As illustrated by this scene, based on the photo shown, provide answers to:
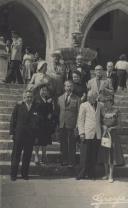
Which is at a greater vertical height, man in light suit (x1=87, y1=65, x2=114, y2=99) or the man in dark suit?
man in light suit (x1=87, y1=65, x2=114, y2=99)

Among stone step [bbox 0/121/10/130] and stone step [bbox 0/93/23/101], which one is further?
stone step [bbox 0/93/23/101]

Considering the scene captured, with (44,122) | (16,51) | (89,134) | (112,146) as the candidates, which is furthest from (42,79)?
(16,51)

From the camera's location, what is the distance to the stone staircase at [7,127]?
35.3 ft

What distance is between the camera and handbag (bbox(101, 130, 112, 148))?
32.7 feet

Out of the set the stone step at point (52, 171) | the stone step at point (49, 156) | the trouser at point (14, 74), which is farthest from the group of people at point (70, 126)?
the trouser at point (14, 74)

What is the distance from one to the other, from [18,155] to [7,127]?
104 inches

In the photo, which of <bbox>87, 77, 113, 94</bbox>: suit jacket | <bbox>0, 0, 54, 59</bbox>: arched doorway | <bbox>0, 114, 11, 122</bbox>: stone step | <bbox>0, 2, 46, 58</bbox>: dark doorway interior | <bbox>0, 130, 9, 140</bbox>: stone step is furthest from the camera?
<bbox>0, 2, 46, 58</bbox>: dark doorway interior

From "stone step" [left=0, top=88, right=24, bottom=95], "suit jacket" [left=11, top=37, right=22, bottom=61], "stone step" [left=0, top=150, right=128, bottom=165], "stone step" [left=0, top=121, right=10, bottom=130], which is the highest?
"suit jacket" [left=11, top=37, right=22, bottom=61]

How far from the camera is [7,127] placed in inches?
488

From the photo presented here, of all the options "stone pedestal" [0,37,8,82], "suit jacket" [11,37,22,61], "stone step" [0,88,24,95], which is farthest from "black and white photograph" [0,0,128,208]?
"suit jacket" [11,37,22,61]

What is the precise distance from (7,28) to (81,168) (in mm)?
18545

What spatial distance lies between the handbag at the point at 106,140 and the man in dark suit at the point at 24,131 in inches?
45.3

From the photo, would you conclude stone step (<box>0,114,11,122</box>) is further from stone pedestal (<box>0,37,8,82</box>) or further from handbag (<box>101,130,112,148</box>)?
stone pedestal (<box>0,37,8,82</box>)
